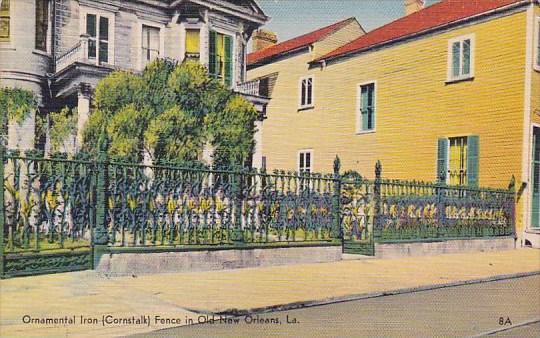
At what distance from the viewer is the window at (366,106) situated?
13233mm

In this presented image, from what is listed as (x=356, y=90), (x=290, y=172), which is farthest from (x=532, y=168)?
(x=290, y=172)

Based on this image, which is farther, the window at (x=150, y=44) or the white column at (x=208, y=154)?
the white column at (x=208, y=154)

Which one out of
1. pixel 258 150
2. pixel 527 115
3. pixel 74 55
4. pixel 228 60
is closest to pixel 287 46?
pixel 228 60

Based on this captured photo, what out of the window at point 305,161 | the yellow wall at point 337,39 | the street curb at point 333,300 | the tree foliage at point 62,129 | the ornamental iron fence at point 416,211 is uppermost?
the yellow wall at point 337,39

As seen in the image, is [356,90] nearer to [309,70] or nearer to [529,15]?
[309,70]

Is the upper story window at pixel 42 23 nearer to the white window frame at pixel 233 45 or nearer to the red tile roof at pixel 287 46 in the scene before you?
the white window frame at pixel 233 45

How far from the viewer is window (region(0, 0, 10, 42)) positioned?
6.48 m

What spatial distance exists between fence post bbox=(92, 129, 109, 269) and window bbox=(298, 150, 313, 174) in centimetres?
320

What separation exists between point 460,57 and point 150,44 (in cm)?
844

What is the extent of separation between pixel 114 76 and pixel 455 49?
913 cm

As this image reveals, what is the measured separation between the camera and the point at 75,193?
7.86 metres

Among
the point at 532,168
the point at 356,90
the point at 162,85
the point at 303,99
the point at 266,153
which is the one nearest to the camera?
the point at 162,85

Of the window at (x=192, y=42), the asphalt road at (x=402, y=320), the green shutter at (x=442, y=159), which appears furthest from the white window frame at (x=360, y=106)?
the asphalt road at (x=402, y=320)

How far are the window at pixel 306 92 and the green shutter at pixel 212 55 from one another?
2239 millimetres
